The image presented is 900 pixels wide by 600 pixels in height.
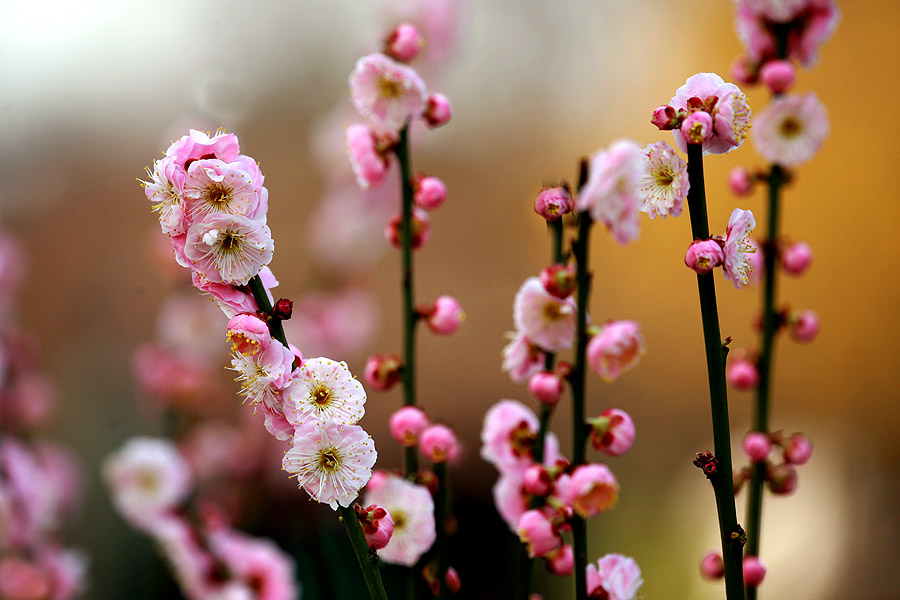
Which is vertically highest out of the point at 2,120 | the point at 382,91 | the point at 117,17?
the point at 117,17

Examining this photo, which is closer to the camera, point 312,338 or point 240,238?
point 240,238

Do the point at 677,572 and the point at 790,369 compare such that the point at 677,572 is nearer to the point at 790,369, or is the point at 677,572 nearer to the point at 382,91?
the point at 790,369

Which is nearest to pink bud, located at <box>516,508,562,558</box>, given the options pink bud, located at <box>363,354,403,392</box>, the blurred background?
pink bud, located at <box>363,354,403,392</box>

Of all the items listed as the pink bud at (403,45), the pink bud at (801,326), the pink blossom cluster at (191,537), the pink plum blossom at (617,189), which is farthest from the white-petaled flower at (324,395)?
the pink blossom cluster at (191,537)

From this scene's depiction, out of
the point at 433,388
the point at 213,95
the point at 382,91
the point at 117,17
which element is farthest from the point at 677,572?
the point at 117,17

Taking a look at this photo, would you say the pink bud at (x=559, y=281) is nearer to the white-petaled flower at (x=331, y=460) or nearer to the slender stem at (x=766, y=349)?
the white-petaled flower at (x=331, y=460)

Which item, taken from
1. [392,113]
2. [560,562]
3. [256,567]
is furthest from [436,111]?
[256,567]

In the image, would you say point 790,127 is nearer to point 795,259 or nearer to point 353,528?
point 795,259
